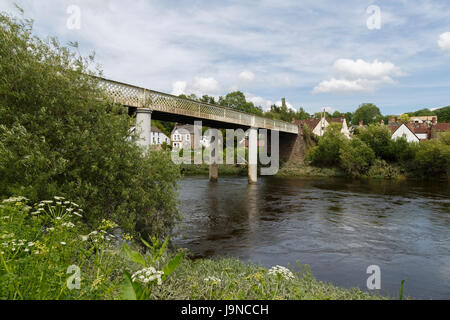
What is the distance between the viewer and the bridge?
14.8 m

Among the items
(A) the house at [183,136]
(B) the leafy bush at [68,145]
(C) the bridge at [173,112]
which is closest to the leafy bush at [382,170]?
(C) the bridge at [173,112]

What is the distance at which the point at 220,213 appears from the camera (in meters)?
17.3

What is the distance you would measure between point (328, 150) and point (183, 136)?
5462 cm

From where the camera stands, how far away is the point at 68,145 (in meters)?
7.57

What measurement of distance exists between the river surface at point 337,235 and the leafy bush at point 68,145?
55.5 inches

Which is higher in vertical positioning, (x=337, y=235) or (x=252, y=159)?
(x=252, y=159)

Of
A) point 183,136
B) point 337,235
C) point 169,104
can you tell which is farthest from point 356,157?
point 183,136

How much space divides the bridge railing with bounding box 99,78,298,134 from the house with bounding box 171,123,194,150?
54.3 m

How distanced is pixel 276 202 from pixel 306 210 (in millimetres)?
3090

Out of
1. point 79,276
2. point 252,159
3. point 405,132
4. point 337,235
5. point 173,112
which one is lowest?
point 337,235

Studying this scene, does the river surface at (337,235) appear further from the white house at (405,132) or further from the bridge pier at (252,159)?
the white house at (405,132)

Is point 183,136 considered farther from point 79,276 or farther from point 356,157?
point 79,276

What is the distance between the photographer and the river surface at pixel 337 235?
8859mm
